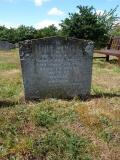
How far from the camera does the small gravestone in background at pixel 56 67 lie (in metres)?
7.80

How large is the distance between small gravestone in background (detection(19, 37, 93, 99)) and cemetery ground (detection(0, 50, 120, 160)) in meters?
0.33

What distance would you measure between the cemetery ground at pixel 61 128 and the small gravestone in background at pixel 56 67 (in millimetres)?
333

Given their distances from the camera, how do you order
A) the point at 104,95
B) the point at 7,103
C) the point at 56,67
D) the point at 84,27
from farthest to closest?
the point at 84,27 → the point at 104,95 → the point at 56,67 → the point at 7,103

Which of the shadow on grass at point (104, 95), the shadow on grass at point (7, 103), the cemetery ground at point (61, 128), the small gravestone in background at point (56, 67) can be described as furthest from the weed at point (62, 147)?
A: the shadow on grass at point (104, 95)

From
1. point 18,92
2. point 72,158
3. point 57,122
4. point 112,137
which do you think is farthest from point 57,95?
point 72,158

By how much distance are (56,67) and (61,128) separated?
240 cm

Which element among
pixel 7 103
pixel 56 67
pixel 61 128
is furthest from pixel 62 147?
pixel 56 67

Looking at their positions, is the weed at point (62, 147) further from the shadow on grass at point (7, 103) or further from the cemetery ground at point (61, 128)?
the shadow on grass at point (7, 103)

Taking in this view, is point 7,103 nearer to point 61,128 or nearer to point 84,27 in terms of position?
point 61,128

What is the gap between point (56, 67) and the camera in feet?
26.2

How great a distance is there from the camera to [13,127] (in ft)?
19.0

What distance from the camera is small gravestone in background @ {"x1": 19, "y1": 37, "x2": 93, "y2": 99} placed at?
7.80 meters

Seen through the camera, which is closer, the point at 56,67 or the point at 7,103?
the point at 7,103

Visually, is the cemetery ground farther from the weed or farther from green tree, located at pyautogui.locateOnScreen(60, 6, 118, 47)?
green tree, located at pyautogui.locateOnScreen(60, 6, 118, 47)
